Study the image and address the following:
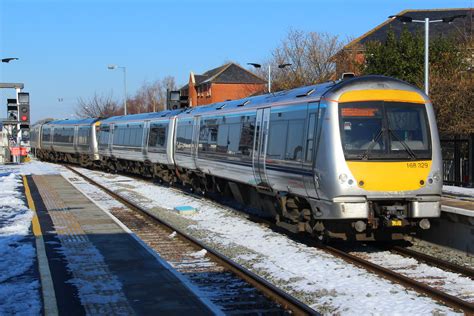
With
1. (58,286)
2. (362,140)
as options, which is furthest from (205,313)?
(362,140)

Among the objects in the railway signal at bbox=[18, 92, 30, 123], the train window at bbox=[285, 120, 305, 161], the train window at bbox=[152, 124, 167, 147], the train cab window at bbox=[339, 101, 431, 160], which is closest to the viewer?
the train cab window at bbox=[339, 101, 431, 160]

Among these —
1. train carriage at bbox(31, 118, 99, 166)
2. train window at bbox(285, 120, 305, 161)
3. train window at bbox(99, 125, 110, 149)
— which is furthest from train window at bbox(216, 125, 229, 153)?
train carriage at bbox(31, 118, 99, 166)

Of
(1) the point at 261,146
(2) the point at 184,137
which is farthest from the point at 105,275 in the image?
(2) the point at 184,137

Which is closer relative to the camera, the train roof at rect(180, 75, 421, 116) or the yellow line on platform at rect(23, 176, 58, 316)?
the yellow line on platform at rect(23, 176, 58, 316)

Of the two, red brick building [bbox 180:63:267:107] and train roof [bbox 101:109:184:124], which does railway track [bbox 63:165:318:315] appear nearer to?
train roof [bbox 101:109:184:124]

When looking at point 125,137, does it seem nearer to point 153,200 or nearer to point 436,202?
point 153,200

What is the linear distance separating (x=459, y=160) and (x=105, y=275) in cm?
1417

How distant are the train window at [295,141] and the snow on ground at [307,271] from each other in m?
1.63

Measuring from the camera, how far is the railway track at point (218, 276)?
7.23 metres

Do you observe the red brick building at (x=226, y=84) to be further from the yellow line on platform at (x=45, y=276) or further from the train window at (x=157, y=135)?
the yellow line on platform at (x=45, y=276)

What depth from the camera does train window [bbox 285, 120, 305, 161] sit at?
11.3 meters

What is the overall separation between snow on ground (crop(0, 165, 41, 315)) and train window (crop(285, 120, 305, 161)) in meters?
4.91

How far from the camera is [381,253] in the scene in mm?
10766

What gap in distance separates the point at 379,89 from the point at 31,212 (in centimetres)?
998
